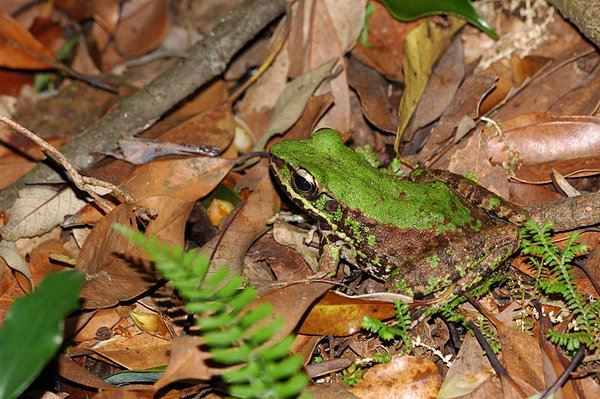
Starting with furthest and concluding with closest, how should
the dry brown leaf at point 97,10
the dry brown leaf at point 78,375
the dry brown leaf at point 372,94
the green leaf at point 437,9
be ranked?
1. the dry brown leaf at point 97,10
2. the green leaf at point 437,9
3. the dry brown leaf at point 372,94
4. the dry brown leaf at point 78,375

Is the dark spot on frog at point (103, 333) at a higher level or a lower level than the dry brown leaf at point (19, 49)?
lower

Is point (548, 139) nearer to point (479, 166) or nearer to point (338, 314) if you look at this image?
point (479, 166)

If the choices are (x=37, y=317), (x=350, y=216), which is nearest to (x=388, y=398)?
(x=350, y=216)

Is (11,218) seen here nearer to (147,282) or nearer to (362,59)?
(147,282)

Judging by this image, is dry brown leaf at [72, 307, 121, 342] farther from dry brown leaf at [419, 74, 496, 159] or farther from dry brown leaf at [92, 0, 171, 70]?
dry brown leaf at [92, 0, 171, 70]

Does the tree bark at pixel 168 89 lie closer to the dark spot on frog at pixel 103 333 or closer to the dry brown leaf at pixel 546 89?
the dark spot on frog at pixel 103 333

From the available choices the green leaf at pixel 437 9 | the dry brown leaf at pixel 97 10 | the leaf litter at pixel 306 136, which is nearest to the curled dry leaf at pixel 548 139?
the leaf litter at pixel 306 136
